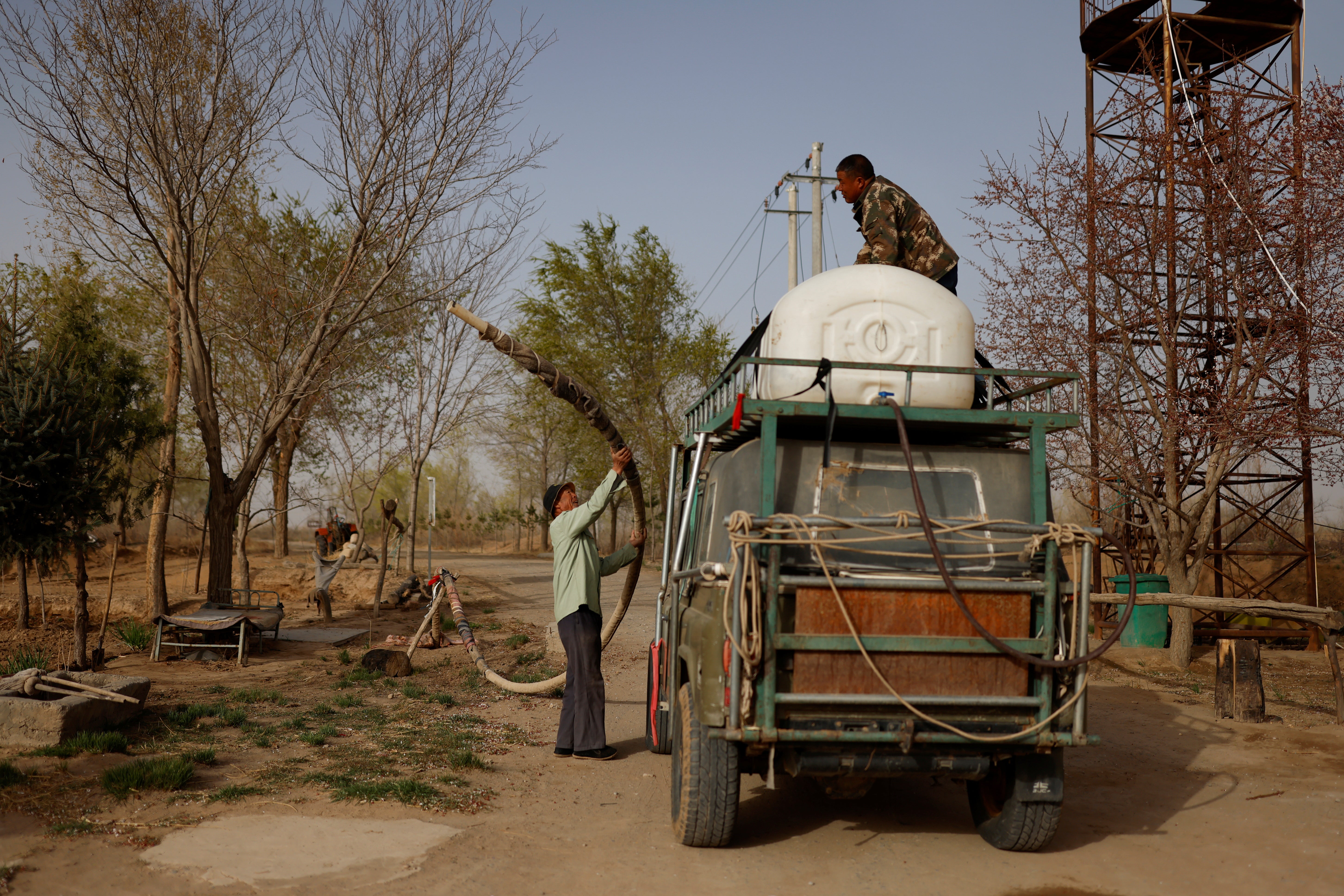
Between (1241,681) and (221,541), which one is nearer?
(1241,681)

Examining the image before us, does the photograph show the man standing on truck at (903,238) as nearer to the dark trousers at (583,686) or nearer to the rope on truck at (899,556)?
the rope on truck at (899,556)

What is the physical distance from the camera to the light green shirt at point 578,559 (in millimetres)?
7051

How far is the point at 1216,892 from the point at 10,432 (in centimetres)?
1074

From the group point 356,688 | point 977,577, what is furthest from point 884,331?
point 356,688

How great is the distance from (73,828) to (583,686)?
3219mm

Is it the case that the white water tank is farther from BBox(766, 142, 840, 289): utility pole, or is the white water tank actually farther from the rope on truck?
BBox(766, 142, 840, 289): utility pole

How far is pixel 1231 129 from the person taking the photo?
12.7 metres

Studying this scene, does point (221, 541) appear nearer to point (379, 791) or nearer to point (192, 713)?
point (192, 713)

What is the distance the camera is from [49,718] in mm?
6434

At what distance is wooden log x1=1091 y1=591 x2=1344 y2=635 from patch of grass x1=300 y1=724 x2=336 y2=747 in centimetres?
638

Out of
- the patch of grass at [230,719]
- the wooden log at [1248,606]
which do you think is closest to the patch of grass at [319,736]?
the patch of grass at [230,719]

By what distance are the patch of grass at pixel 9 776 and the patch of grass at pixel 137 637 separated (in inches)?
246

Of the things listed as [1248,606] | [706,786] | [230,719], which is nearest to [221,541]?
[230,719]

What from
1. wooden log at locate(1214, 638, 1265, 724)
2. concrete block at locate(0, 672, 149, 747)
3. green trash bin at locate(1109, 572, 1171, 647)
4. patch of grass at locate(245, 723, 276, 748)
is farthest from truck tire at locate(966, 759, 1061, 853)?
green trash bin at locate(1109, 572, 1171, 647)
